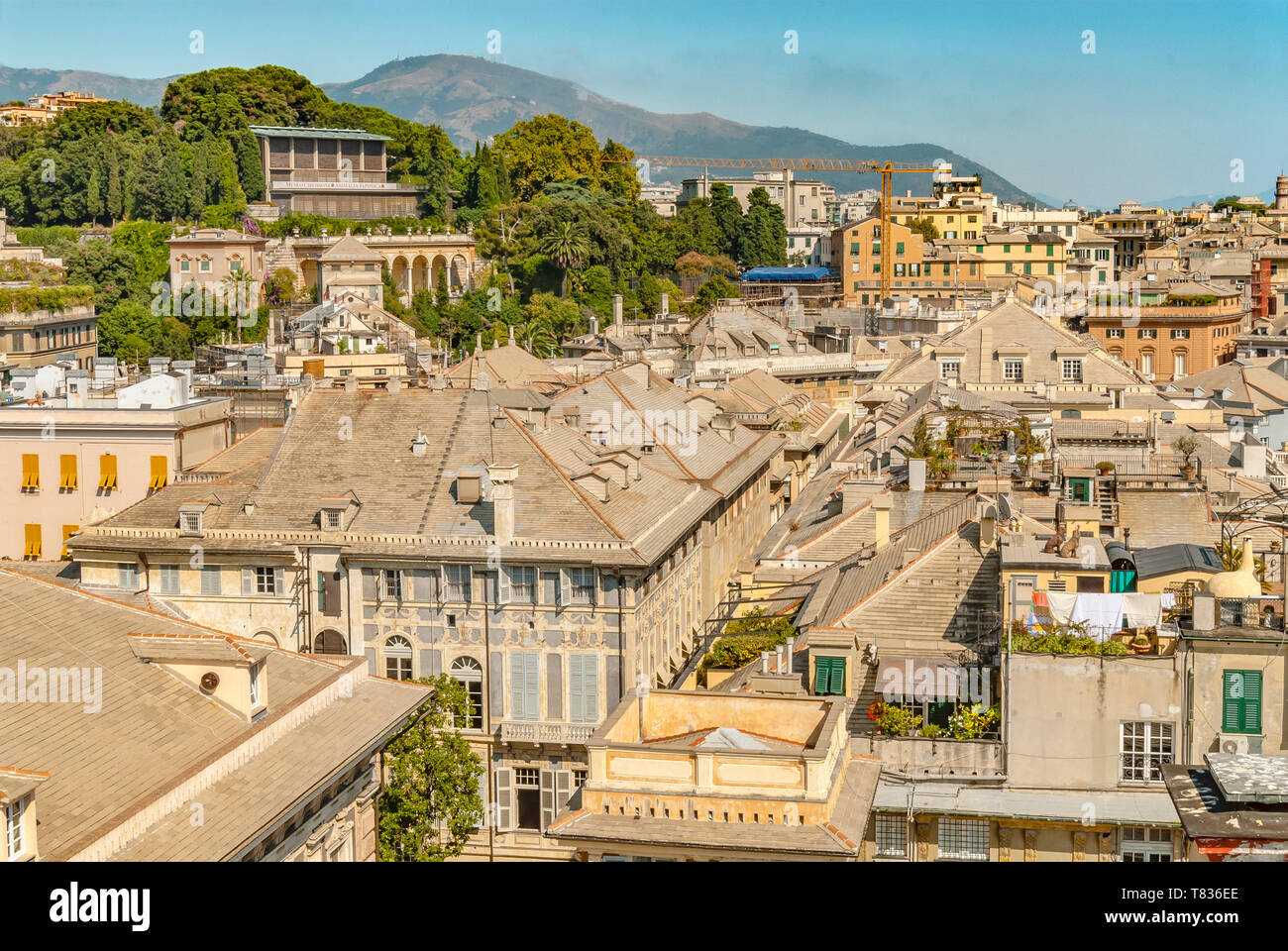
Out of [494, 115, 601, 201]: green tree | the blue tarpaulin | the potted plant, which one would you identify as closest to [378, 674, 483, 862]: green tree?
the potted plant

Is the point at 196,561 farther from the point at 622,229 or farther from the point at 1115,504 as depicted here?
the point at 622,229

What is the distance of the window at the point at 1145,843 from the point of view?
23.9 m

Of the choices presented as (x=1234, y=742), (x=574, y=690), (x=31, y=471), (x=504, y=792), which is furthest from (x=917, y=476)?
(x=31, y=471)

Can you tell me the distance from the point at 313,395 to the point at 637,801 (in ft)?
78.3

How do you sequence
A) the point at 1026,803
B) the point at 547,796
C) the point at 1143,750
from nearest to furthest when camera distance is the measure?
the point at 1143,750 < the point at 1026,803 < the point at 547,796

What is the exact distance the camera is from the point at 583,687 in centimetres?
3759

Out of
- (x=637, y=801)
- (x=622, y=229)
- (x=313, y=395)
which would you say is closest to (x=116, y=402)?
(x=313, y=395)

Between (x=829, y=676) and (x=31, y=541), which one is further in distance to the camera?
(x=31, y=541)

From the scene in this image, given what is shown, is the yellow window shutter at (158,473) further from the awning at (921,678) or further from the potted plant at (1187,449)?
the potted plant at (1187,449)

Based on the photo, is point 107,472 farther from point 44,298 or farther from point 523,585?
point 44,298

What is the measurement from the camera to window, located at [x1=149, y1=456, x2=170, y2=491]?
47.8 metres

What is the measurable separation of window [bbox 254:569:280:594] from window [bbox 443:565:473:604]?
406cm

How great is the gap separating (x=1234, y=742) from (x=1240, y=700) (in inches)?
24.1
